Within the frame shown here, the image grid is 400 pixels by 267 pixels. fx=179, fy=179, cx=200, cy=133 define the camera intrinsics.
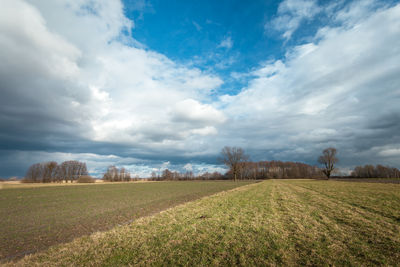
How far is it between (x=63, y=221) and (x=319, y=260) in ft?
46.2

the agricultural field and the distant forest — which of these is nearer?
the agricultural field

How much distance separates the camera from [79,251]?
6312 mm

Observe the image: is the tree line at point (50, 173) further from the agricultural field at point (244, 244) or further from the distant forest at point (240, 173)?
the agricultural field at point (244, 244)

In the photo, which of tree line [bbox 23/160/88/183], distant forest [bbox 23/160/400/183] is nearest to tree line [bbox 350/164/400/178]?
distant forest [bbox 23/160/400/183]

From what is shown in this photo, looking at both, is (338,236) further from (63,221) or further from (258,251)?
(63,221)

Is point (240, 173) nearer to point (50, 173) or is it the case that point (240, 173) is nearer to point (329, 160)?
point (329, 160)

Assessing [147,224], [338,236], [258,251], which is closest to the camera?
[258,251]

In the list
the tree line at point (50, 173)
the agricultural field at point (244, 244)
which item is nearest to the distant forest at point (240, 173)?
the tree line at point (50, 173)

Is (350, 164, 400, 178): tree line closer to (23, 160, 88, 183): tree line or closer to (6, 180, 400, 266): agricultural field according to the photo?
(6, 180, 400, 266): agricultural field

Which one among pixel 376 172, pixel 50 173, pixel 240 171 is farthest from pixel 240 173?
pixel 50 173

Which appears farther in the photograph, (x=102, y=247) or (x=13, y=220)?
(x=13, y=220)

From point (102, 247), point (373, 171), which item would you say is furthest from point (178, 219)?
point (373, 171)

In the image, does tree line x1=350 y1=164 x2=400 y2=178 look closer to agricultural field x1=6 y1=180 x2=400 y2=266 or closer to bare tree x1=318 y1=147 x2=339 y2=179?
bare tree x1=318 y1=147 x2=339 y2=179

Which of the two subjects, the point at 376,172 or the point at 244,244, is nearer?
the point at 244,244
